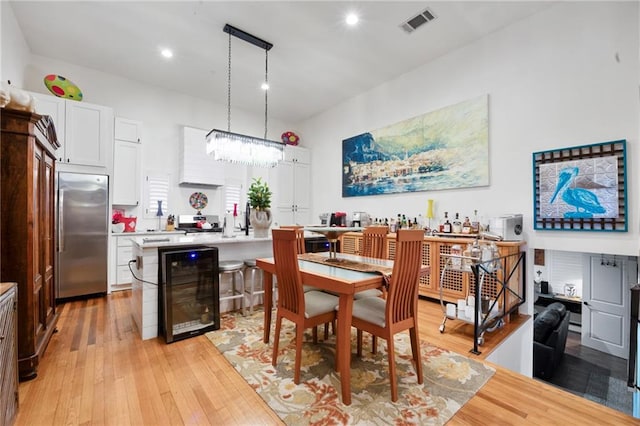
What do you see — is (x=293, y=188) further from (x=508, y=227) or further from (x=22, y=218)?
(x=22, y=218)

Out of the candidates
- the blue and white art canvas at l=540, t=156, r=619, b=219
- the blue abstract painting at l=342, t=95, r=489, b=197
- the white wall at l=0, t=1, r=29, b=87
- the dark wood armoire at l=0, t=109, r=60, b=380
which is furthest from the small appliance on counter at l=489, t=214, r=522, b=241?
the white wall at l=0, t=1, r=29, b=87

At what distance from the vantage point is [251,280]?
10.8ft

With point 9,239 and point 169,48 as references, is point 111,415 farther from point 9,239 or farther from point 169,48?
point 169,48

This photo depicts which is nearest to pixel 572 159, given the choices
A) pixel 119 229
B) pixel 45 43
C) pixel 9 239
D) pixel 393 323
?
pixel 393 323

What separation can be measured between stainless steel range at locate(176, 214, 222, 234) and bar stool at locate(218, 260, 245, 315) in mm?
2132

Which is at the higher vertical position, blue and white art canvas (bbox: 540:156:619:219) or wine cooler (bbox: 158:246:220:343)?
blue and white art canvas (bbox: 540:156:619:219)

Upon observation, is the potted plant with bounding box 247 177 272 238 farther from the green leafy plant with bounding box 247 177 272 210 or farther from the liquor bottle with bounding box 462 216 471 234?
the liquor bottle with bounding box 462 216 471 234

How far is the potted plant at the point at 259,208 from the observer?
3424 millimetres

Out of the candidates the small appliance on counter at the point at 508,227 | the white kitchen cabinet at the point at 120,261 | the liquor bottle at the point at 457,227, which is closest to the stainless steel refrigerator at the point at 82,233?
the white kitchen cabinet at the point at 120,261

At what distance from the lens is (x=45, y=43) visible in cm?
377

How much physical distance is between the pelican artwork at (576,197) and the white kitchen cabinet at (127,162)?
584 cm

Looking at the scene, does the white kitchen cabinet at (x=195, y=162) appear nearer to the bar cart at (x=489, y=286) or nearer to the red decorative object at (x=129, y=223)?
the red decorative object at (x=129, y=223)

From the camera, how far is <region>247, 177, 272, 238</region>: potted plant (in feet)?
11.2

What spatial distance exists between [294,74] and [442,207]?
321 cm
